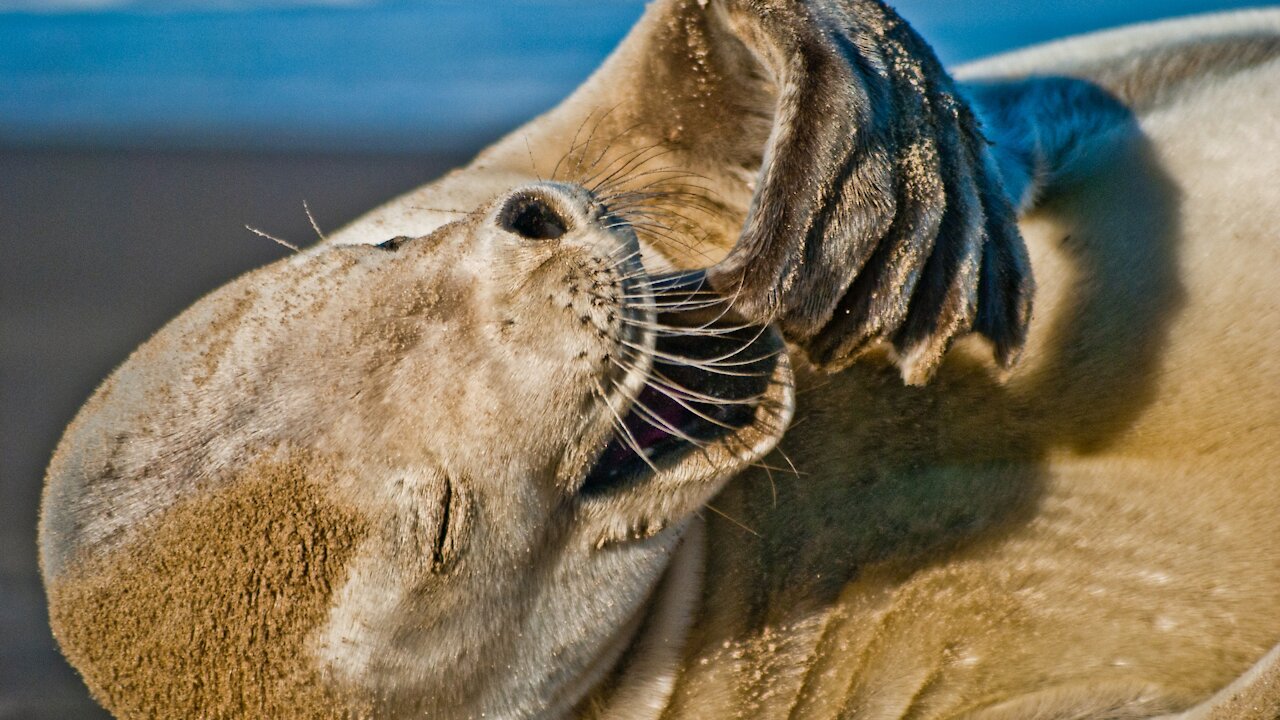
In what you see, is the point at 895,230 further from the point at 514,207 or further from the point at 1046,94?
the point at 1046,94

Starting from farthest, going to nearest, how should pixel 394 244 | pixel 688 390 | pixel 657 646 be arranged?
pixel 657 646
pixel 394 244
pixel 688 390

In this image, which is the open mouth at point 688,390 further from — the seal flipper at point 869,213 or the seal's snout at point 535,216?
the seal's snout at point 535,216

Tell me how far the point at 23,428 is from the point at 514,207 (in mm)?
6025

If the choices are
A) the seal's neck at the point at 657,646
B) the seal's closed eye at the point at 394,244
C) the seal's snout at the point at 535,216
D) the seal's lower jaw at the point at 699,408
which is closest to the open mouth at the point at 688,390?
the seal's lower jaw at the point at 699,408

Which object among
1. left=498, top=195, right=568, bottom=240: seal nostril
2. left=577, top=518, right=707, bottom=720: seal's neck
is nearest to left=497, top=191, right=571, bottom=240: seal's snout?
left=498, top=195, right=568, bottom=240: seal nostril

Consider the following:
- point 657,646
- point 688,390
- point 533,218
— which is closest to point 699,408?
point 688,390

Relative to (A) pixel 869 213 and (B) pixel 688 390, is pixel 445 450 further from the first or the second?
(A) pixel 869 213

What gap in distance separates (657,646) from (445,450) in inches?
32.6

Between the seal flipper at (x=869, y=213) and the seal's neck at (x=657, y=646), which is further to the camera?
the seal's neck at (x=657, y=646)

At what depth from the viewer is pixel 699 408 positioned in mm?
2854

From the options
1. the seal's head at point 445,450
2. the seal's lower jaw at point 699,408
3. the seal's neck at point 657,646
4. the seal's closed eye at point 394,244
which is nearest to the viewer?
the seal's head at point 445,450

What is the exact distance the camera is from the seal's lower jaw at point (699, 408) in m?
2.75

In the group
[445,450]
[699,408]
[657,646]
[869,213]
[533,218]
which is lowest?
[657,646]

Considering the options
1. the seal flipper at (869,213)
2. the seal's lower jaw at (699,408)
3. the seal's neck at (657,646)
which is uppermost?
the seal flipper at (869,213)
